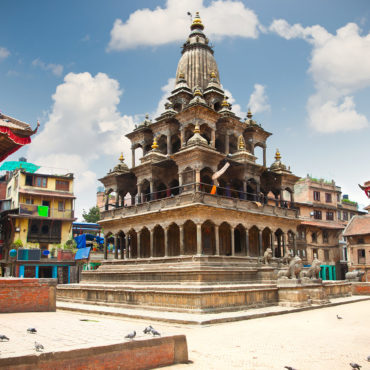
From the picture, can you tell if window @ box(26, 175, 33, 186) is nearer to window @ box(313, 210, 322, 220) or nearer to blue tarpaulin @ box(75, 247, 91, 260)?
blue tarpaulin @ box(75, 247, 91, 260)

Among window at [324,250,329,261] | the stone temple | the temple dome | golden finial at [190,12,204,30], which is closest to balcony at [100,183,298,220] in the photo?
the stone temple

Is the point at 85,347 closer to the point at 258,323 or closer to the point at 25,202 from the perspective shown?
the point at 258,323

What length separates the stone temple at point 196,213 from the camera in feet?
75.3

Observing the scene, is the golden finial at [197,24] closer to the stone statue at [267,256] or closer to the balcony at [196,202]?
the balcony at [196,202]

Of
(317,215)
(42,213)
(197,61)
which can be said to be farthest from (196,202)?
(317,215)

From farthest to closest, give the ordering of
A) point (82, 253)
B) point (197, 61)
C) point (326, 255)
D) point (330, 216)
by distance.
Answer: point (330, 216) → point (326, 255) → point (82, 253) → point (197, 61)

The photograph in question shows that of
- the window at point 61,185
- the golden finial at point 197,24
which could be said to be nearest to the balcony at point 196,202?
the window at point 61,185

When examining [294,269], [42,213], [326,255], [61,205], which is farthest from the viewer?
[326,255]

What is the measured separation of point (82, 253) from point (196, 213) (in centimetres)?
2270

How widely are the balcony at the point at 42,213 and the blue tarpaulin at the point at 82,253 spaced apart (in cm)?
557

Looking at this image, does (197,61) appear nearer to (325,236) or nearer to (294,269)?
(294,269)

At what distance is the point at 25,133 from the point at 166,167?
804 inches

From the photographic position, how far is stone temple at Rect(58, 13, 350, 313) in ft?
75.3

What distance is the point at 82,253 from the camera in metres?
45.1
